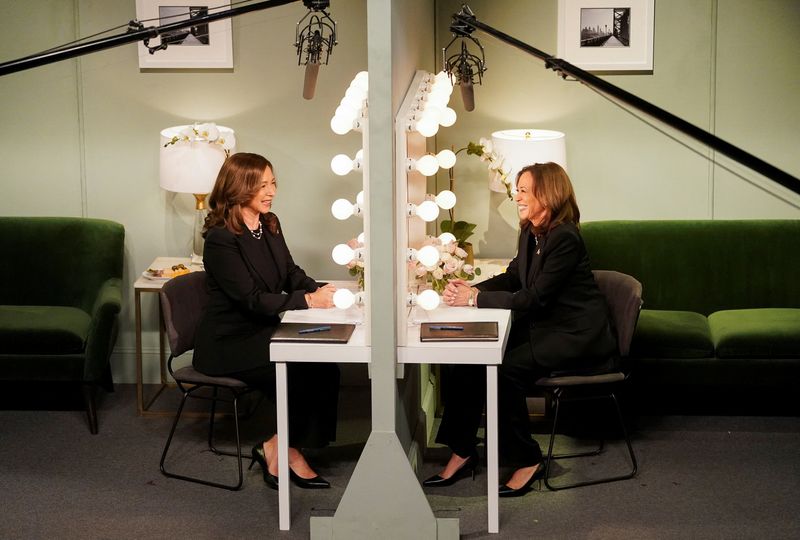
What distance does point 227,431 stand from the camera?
18.3 feet

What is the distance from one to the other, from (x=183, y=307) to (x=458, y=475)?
1357mm

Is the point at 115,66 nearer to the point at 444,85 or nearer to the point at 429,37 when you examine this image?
the point at 429,37

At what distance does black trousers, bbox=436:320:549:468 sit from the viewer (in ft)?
15.6

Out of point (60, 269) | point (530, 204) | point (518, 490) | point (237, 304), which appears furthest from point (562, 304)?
point (60, 269)

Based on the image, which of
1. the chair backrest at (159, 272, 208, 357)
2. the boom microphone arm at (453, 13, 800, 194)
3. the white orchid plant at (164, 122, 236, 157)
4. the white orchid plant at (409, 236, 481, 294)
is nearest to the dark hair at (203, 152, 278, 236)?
the chair backrest at (159, 272, 208, 357)

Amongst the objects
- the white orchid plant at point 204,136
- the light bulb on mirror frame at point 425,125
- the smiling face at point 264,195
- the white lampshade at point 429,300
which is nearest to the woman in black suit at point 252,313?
the smiling face at point 264,195

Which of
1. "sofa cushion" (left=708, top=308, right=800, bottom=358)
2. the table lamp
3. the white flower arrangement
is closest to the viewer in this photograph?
the white flower arrangement

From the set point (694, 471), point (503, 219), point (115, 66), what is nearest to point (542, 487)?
point (694, 471)

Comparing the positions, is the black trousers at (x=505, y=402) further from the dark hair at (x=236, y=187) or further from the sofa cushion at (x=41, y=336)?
the sofa cushion at (x=41, y=336)

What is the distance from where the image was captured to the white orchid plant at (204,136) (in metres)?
5.75

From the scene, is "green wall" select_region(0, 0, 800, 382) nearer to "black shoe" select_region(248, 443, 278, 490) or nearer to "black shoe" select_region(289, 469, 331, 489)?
"black shoe" select_region(248, 443, 278, 490)

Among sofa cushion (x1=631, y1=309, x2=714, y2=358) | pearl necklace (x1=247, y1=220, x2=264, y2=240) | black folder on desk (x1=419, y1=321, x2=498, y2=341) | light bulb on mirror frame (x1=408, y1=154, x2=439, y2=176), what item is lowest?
sofa cushion (x1=631, y1=309, x2=714, y2=358)

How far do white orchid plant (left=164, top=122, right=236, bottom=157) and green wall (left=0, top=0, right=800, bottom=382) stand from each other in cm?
35

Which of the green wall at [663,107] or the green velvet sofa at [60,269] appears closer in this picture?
the green velvet sofa at [60,269]
